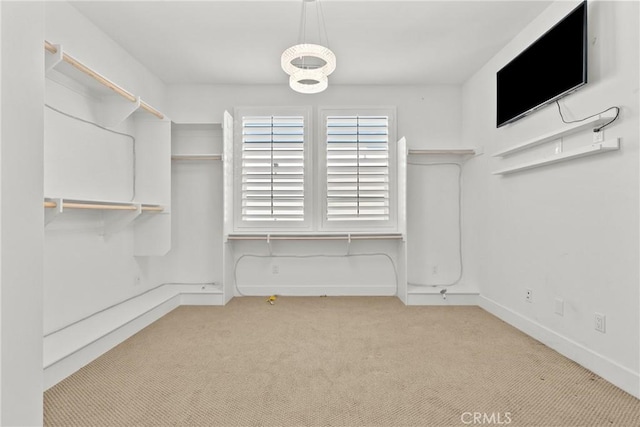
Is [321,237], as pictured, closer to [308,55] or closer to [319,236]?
[319,236]

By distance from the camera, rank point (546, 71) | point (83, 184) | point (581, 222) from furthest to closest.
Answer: point (83, 184)
point (546, 71)
point (581, 222)

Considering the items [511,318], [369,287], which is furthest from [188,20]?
[511,318]

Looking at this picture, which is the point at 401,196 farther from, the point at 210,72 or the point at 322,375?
the point at 210,72

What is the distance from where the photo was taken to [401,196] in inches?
147

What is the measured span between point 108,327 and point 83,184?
1136 millimetres

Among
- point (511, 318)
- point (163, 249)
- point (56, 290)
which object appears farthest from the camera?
point (163, 249)

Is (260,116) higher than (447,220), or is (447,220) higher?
(260,116)

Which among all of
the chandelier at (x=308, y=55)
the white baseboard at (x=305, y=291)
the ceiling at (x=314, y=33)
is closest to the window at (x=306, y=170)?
the ceiling at (x=314, y=33)

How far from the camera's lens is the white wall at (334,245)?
3949 millimetres

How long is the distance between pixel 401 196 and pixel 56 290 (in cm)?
319

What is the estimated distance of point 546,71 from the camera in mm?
2428

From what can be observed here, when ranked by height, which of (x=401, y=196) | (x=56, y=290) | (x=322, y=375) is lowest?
(x=322, y=375)

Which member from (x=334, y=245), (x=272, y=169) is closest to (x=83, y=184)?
(x=272, y=169)

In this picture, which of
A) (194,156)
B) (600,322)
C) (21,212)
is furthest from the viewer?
(194,156)
